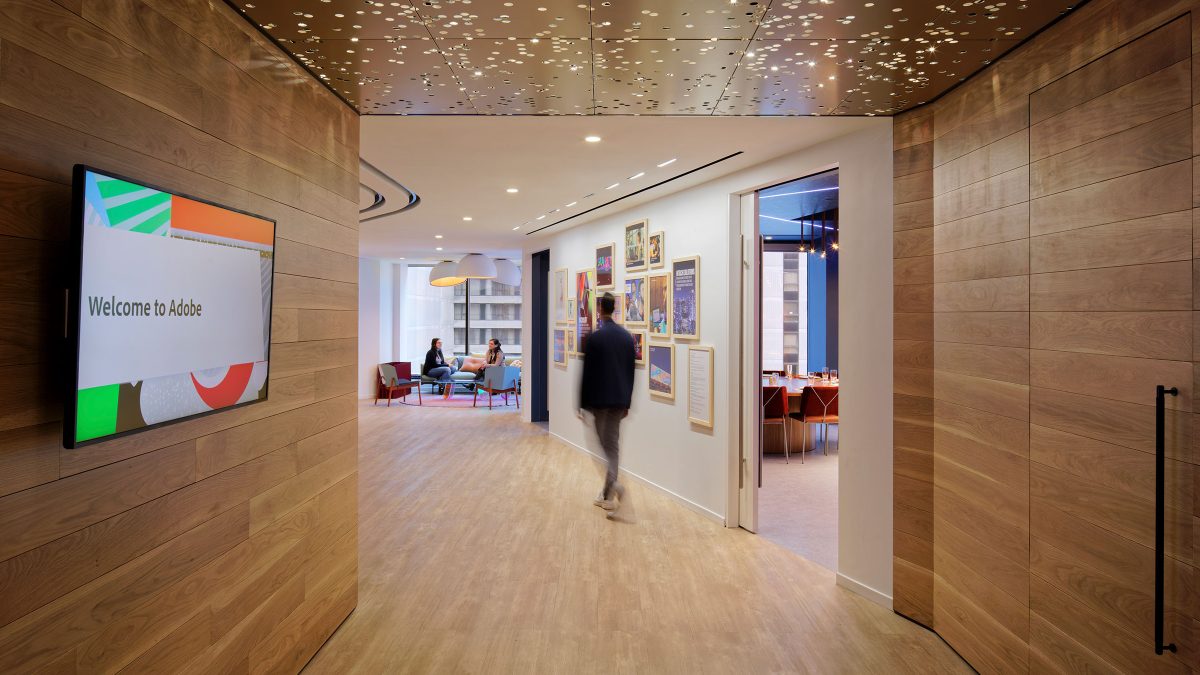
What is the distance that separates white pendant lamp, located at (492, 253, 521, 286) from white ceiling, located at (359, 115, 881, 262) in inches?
256

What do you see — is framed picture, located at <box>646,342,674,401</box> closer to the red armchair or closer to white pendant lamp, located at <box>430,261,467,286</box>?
white pendant lamp, located at <box>430,261,467,286</box>

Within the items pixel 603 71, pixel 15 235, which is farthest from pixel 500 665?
pixel 603 71

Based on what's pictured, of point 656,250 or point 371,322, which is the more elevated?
point 656,250

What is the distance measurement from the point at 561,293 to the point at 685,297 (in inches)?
137

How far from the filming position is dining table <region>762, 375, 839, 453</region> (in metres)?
7.96

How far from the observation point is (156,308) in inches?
77.4

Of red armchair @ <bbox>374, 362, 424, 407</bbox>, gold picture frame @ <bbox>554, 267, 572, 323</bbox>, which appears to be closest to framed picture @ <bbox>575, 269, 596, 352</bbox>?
gold picture frame @ <bbox>554, 267, 572, 323</bbox>

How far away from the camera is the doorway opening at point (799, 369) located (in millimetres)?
5504

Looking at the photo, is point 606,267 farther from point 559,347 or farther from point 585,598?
point 585,598

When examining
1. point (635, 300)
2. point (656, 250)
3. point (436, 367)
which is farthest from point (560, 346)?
point (436, 367)

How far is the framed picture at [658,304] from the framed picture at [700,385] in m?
0.50

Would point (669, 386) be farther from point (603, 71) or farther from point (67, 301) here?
point (67, 301)

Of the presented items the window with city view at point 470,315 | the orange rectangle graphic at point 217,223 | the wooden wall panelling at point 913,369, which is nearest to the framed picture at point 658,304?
the wooden wall panelling at point 913,369

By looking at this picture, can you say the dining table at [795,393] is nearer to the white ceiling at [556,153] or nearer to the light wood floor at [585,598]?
the light wood floor at [585,598]
